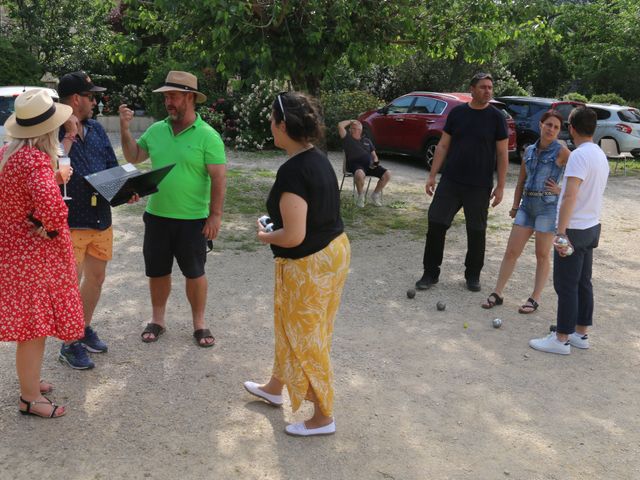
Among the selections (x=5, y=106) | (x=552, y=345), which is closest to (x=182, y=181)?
(x=552, y=345)

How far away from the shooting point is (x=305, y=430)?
3.69 meters

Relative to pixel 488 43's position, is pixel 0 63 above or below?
below

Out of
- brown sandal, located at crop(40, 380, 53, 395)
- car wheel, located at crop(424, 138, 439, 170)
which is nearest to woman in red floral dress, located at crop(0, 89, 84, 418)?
brown sandal, located at crop(40, 380, 53, 395)

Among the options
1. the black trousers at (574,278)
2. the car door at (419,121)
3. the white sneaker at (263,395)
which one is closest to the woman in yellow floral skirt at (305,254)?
the white sneaker at (263,395)

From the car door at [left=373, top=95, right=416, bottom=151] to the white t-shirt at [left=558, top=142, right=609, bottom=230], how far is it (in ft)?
32.0

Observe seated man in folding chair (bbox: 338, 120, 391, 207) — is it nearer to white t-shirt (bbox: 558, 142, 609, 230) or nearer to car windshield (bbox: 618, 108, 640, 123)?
white t-shirt (bbox: 558, 142, 609, 230)

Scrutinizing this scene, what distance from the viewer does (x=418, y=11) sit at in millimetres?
8195

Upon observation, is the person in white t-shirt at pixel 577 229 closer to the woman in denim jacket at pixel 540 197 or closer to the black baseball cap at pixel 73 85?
the woman in denim jacket at pixel 540 197

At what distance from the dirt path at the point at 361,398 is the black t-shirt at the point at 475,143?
112 centimetres

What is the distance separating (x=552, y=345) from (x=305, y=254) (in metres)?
2.47

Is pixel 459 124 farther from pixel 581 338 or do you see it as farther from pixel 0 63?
pixel 0 63

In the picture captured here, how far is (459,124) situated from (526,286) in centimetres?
177

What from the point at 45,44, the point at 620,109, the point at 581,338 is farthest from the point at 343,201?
the point at 45,44

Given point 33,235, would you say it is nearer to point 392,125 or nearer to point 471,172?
point 471,172
